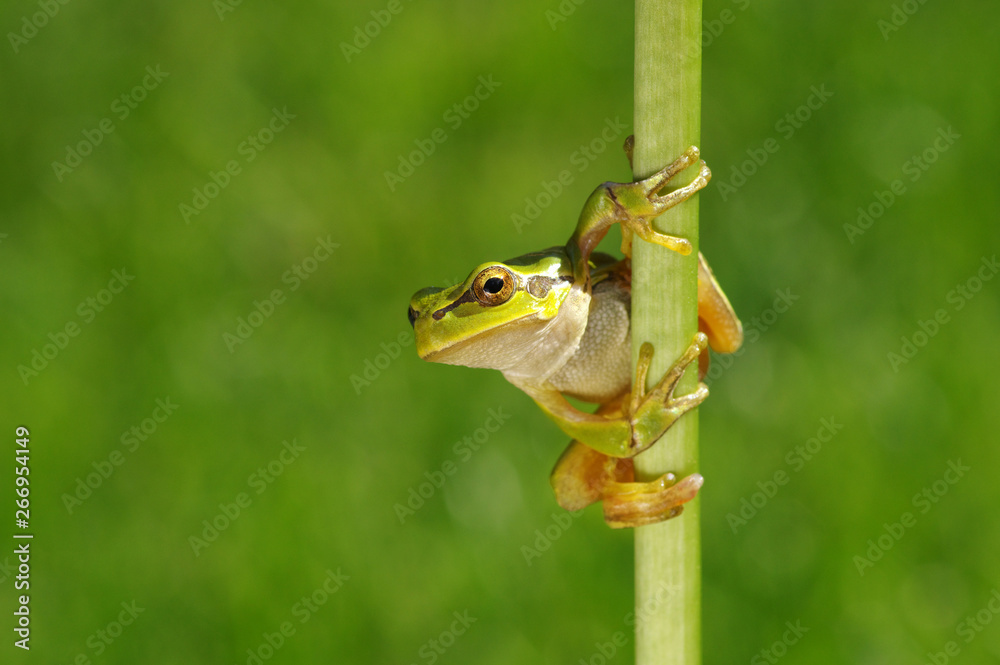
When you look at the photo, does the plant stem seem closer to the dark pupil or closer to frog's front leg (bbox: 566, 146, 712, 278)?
frog's front leg (bbox: 566, 146, 712, 278)

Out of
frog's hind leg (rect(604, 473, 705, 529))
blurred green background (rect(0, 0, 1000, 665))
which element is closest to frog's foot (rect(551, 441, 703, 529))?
frog's hind leg (rect(604, 473, 705, 529))

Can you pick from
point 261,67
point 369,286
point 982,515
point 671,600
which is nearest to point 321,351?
point 369,286

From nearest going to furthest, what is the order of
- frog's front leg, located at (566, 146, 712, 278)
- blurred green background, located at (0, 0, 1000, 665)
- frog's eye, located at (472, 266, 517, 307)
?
frog's front leg, located at (566, 146, 712, 278) < frog's eye, located at (472, 266, 517, 307) < blurred green background, located at (0, 0, 1000, 665)

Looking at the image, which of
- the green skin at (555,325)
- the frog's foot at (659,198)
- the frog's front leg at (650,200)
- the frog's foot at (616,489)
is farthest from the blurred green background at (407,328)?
the frog's foot at (659,198)

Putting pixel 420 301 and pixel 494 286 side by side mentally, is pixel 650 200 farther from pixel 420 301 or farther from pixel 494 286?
pixel 420 301

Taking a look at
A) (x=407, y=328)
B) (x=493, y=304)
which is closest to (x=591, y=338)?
(x=493, y=304)

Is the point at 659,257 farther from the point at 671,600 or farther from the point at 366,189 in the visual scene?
A: the point at 366,189

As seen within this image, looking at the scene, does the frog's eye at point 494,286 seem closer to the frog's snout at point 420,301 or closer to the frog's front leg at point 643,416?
the frog's snout at point 420,301
